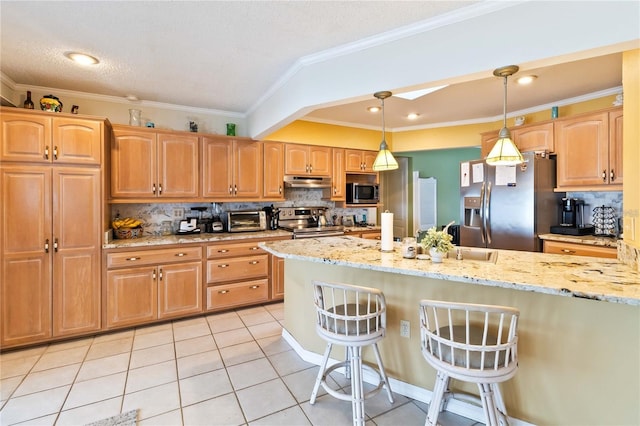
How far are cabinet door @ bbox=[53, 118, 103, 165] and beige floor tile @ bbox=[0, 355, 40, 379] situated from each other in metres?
1.82

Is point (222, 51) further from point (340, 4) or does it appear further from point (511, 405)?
point (511, 405)

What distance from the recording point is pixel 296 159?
4.52m

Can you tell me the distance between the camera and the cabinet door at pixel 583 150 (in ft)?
10.3

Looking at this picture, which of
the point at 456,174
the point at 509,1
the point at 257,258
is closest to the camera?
the point at 509,1

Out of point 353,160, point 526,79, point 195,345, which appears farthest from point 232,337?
point 526,79

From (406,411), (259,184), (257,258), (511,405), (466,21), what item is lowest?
(406,411)

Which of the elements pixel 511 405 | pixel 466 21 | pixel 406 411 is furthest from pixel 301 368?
pixel 466 21

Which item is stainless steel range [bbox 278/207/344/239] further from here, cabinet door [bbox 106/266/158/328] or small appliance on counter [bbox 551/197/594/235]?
small appliance on counter [bbox 551/197/594/235]

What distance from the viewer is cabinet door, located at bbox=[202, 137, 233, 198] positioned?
12.9 feet

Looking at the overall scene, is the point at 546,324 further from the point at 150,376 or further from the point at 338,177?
the point at 338,177

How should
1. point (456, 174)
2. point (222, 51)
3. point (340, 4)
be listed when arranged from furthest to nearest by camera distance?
point (456, 174) < point (222, 51) < point (340, 4)

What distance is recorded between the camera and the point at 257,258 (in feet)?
13.0

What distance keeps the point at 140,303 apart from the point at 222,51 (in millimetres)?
2712

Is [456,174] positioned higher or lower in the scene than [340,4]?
lower
